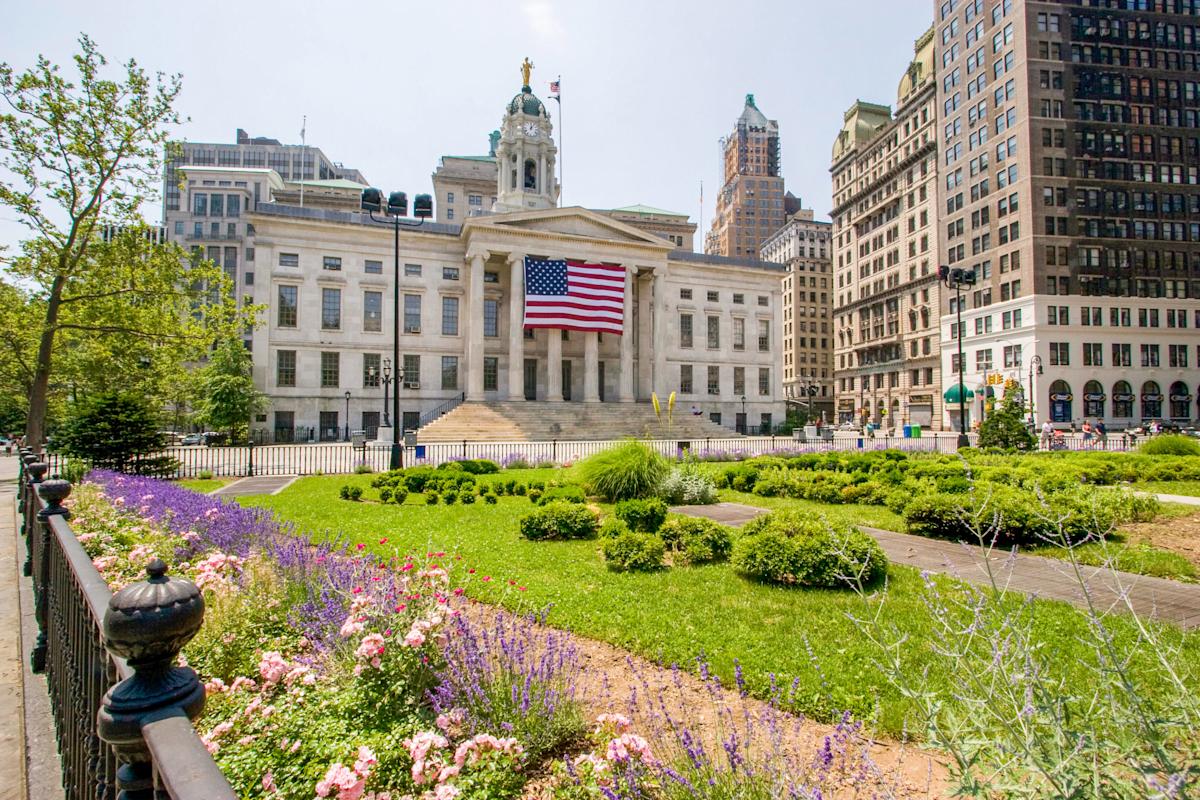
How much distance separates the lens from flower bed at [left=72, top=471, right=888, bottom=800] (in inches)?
109

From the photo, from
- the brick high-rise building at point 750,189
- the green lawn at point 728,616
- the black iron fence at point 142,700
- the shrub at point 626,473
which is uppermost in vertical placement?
the brick high-rise building at point 750,189

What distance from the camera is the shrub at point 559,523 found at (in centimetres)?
950

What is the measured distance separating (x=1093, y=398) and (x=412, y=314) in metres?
63.0

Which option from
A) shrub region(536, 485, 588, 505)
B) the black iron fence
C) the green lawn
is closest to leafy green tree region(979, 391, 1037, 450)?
shrub region(536, 485, 588, 505)

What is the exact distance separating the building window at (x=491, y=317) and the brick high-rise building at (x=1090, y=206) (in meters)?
47.5

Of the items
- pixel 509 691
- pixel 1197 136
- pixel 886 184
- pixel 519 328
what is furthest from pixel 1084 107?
pixel 509 691

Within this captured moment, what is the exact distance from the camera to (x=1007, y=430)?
22.6m

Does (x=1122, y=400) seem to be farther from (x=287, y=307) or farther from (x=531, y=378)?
(x=287, y=307)

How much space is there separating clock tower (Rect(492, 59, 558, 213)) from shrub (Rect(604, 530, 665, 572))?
50035 mm

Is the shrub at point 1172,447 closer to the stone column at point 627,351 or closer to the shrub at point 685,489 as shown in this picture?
the shrub at point 685,489

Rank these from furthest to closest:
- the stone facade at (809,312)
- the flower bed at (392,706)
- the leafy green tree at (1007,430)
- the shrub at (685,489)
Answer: the stone facade at (809,312)
the leafy green tree at (1007,430)
the shrub at (685,489)
the flower bed at (392,706)

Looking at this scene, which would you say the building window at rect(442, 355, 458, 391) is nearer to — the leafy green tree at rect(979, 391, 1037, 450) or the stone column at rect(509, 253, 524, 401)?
the stone column at rect(509, 253, 524, 401)

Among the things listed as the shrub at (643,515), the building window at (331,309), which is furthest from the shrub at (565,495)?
the building window at (331,309)

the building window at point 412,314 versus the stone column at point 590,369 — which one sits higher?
the building window at point 412,314
